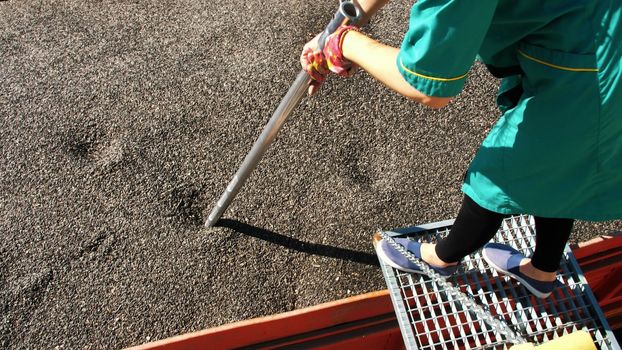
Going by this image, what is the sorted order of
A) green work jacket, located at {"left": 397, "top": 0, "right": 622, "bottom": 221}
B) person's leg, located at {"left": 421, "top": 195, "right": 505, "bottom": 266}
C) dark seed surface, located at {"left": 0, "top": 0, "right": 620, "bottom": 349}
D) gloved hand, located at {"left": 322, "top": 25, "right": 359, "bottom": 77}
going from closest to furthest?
green work jacket, located at {"left": 397, "top": 0, "right": 622, "bottom": 221} → gloved hand, located at {"left": 322, "top": 25, "right": 359, "bottom": 77} → person's leg, located at {"left": 421, "top": 195, "right": 505, "bottom": 266} → dark seed surface, located at {"left": 0, "top": 0, "right": 620, "bottom": 349}

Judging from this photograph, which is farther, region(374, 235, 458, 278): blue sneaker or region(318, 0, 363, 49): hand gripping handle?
region(374, 235, 458, 278): blue sneaker

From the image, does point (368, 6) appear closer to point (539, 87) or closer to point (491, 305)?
point (539, 87)

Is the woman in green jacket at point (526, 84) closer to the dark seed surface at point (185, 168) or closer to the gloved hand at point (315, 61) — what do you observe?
the gloved hand at point (315, 61)

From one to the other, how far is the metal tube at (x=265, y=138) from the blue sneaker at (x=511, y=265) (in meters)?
0.82

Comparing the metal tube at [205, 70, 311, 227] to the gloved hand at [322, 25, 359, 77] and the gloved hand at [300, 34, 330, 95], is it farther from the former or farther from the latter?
the gloved hand at [322, 25, 359, 77]

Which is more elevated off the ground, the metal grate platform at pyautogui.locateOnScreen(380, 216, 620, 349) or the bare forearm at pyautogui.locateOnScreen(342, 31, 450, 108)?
the bare forearm at pyautogui.locateOnScreen(342, 31, 450, 108)

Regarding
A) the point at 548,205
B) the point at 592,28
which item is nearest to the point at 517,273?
the point at 548,205

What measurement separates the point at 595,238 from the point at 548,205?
1.04 metres

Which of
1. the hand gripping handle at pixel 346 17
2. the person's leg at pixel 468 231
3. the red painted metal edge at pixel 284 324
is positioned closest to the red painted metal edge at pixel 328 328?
the red painted metal edge at pixel 284 324

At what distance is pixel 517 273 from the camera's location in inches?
73.0

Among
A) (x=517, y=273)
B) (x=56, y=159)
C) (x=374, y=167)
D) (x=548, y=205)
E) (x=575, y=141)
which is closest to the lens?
(x=575, y=141)

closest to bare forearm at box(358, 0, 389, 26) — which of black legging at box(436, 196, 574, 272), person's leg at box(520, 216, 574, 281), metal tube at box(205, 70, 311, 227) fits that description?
metal tube at box(205, 70, 311, 227)

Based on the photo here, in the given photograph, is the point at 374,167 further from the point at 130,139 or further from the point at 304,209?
the point at 130,139

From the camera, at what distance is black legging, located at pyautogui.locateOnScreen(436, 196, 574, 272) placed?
1.54 m
